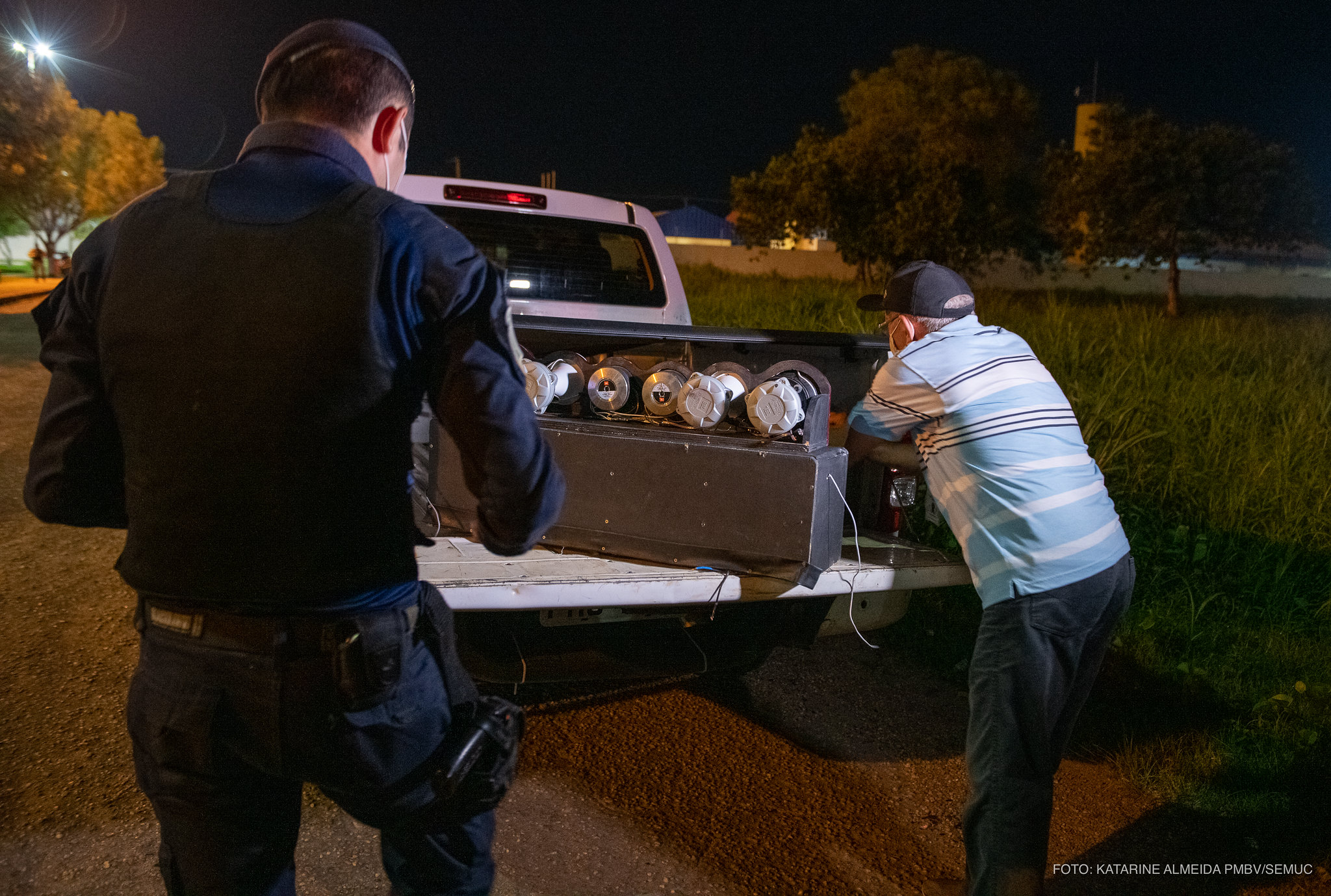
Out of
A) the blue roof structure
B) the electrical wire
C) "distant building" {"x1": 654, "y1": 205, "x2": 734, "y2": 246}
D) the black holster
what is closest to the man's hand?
the electrical wire

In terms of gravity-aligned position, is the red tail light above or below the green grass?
above

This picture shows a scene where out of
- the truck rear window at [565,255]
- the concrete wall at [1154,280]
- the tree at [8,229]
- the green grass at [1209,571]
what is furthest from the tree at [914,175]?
the tree at [8,229]

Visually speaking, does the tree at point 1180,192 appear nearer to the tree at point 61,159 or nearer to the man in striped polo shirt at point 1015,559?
the tree at point 61,159

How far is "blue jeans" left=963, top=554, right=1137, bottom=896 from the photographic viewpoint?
2.68m

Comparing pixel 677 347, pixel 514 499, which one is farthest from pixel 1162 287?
pixel 514 499

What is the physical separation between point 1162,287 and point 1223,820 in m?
39.6

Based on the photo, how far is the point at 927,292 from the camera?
Result: 10.0ft

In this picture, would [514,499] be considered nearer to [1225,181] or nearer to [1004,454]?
[1004,454]

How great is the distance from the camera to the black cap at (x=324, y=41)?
1.65 m

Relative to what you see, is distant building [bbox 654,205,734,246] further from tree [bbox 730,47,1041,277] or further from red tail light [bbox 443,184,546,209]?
red tail light [bbox 443,184,546,209]

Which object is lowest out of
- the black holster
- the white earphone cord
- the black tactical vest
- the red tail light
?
the black holster

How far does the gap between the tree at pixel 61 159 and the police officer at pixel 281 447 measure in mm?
17045

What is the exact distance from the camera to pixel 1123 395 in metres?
7.16

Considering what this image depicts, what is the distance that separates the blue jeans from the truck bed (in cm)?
50
